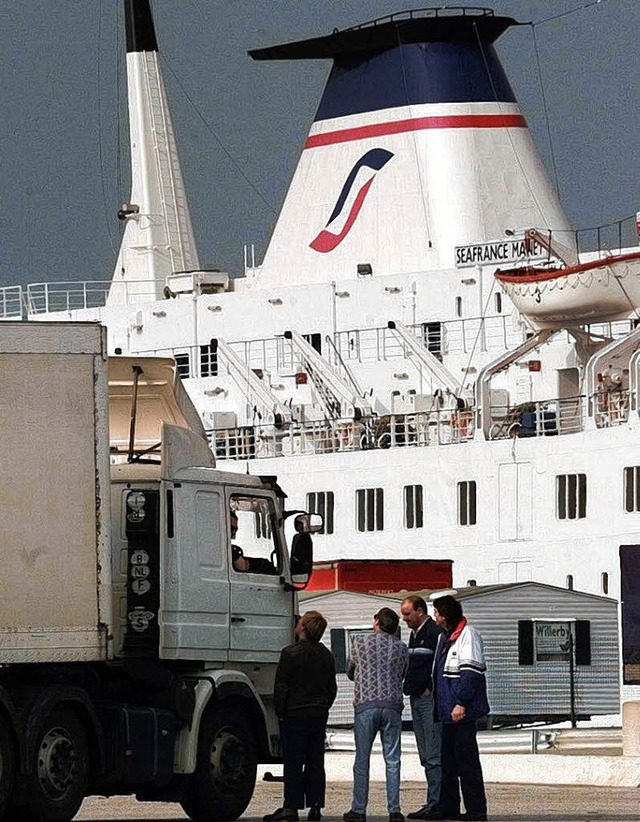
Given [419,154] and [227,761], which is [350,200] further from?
[227,761]

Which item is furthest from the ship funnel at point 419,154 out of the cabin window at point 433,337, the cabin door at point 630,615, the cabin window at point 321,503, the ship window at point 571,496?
the cabin door at point 630,615

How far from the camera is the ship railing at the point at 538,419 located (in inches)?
1732

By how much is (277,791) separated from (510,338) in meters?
27.1

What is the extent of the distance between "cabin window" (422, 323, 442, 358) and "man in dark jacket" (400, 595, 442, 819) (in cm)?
3155

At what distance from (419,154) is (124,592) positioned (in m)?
35.7

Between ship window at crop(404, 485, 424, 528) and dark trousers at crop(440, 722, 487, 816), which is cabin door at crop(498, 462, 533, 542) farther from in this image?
dark trousers at crop(440, 722, 487, 816)

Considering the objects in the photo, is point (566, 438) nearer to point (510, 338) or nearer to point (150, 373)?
point (510, 338)

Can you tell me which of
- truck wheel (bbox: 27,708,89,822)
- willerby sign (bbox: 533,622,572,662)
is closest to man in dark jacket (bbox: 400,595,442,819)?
truck wheel (bbox: 27,708,89,822)

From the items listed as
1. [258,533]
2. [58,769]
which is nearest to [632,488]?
[258,533]

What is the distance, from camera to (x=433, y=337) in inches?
1980

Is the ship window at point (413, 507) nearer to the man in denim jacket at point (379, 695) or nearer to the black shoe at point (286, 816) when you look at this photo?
the black shoe at point (286, 816)

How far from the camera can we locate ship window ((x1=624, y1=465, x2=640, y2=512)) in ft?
136

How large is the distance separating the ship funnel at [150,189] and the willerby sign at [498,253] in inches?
444

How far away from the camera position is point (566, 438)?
140 ft
